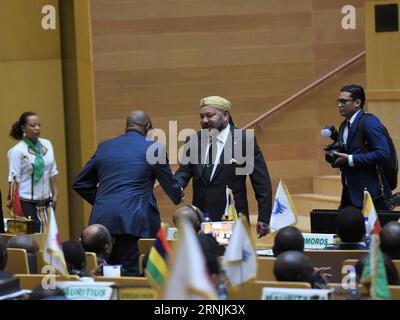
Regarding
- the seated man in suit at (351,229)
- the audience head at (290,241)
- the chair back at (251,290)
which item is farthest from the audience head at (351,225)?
the chair back at (251,290)

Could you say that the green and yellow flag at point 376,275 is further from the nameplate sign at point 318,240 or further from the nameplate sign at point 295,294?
the nameplate sign at point 318,240

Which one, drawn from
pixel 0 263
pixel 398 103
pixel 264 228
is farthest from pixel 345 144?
pixel 0 263

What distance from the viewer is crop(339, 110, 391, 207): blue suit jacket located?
977 centimetres

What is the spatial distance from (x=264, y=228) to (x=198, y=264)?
4.95 m

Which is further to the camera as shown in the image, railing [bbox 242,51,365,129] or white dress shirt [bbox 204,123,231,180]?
railing [bbox 242,51,365,129]

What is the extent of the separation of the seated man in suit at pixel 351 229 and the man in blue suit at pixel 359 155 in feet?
5.91

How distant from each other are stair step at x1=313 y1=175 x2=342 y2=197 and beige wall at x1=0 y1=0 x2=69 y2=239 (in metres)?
3.19

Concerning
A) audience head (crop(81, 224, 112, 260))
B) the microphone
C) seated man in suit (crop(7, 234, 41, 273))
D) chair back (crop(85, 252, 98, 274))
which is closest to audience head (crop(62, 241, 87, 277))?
Answer: chair back (crop(85, 252, 98, 274))

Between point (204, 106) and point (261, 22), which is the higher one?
point (261, 22)

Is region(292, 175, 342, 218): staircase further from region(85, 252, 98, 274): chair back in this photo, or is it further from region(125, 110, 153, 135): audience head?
region(85, 252, 98, 274): chair back

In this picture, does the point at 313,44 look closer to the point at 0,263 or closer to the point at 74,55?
the point at 74,55

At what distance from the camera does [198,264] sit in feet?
15.2

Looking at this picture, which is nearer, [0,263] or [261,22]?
[0,263]

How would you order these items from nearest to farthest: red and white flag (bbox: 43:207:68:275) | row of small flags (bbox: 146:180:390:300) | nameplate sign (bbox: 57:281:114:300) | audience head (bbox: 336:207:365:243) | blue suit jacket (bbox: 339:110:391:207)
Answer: row of small flags (bbox: 146:180:390:300)
nameplate sign (bbox: 57:281:114:300)
red and white flag (bbox: 43:207:68:275)
audience head (bbox: 336:207:365:243)
blue suit jacket (bbox: 339:110:391:207)
